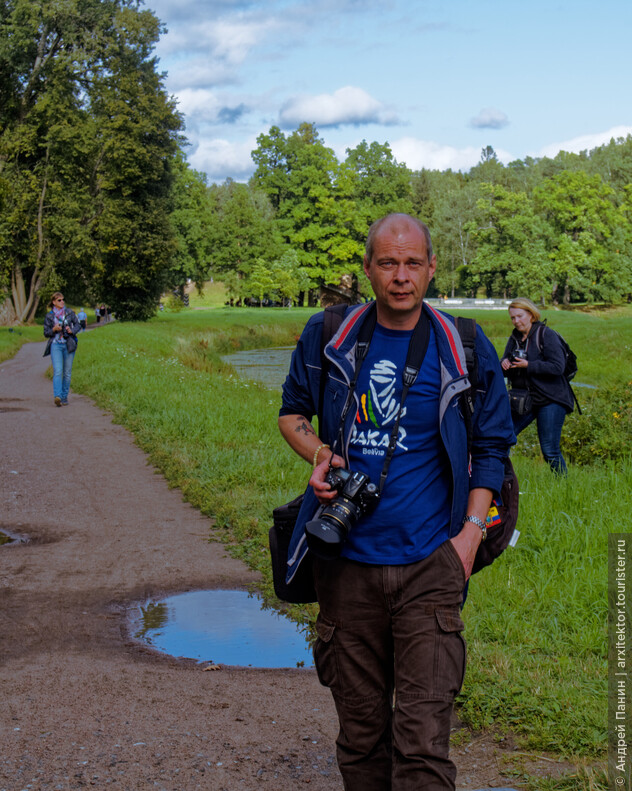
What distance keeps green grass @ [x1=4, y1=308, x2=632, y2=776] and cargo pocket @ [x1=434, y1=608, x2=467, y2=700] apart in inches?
36.0

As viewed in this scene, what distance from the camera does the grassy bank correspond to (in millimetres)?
4289

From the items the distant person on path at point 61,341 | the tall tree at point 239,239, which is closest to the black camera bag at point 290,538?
the distant person on path at point 61,341

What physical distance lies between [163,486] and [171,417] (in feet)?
12.7

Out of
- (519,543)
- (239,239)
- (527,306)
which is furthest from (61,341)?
(239,239)

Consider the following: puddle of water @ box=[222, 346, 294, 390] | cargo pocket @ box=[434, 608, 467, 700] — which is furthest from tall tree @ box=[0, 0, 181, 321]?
cargo pocket @ box=[434, 608, 467, 700]

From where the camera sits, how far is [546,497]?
305 inches

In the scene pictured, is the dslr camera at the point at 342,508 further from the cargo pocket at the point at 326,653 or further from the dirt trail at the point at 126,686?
the dirt trail at the point at 126,686

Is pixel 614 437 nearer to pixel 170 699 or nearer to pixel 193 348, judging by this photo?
pixel 170 699

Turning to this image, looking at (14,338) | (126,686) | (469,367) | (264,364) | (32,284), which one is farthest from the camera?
(32,284)

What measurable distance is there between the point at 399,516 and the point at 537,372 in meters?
6.18

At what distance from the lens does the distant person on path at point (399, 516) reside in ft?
9.59

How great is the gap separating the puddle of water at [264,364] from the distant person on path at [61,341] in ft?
23.0

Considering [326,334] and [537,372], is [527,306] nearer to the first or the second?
[537,372]

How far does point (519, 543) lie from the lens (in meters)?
6.75
